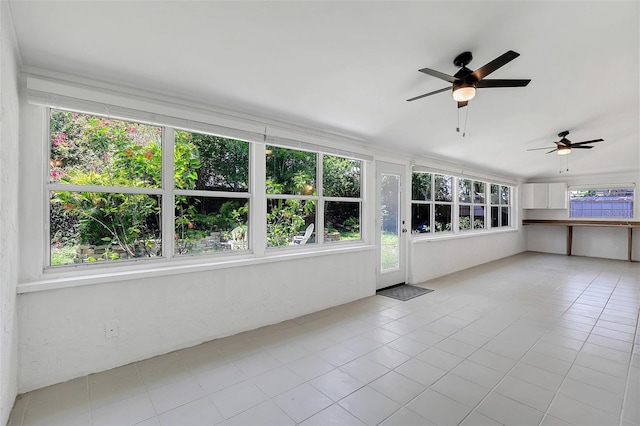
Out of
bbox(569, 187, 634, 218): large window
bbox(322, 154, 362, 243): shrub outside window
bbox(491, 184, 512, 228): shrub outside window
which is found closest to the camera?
bbox(322, 154, 362, 243): shrub outside window

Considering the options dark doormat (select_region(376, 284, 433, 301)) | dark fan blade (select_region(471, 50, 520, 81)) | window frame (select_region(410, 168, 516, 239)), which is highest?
dark fan blade (select_region(471, 50, 520, 81))

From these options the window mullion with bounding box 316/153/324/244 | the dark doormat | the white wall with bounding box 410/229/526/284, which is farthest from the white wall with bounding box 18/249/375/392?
the white wall with bounding box 410/229/526/284

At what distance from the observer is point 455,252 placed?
20.6 ft

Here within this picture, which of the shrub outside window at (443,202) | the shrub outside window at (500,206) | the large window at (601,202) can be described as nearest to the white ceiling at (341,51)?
the shrub outside window at (443,202)

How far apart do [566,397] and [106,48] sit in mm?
3945

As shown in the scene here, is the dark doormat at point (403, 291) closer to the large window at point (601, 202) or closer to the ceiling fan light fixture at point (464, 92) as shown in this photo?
the ceiling fan light fixture at point (464, 92)

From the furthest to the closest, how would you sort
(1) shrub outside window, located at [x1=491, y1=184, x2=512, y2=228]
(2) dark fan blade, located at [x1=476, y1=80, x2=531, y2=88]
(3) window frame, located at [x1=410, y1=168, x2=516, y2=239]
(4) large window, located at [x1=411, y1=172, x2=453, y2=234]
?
(1) shrub outside window, located at [x1=491, y1=184, x2=512, y2=228], (3) window frame, located at [x1=410, y1=168, x2=516, y2=239], (4) large window, located at [x1=411, y1=172, x2=453, y2=234], (2) dark fan blade, located at [x1=476, y1=80, x2=531, y2=88]

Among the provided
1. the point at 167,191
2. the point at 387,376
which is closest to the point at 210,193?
the point at 167,191

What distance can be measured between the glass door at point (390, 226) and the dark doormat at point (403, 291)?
89 mm

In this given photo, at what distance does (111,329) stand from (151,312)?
0.97 ft

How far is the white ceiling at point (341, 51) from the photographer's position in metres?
1.95

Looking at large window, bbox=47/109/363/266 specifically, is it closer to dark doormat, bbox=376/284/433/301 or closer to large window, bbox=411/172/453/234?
dark doormat, bbox=376/284/433/301

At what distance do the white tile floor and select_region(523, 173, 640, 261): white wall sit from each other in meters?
5.41

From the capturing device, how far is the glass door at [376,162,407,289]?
484cm
